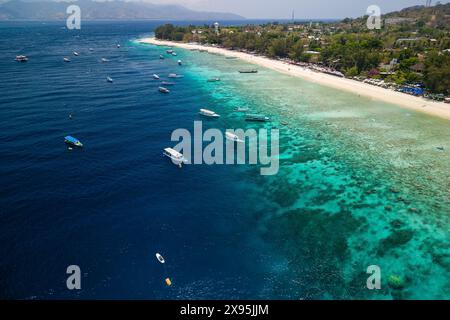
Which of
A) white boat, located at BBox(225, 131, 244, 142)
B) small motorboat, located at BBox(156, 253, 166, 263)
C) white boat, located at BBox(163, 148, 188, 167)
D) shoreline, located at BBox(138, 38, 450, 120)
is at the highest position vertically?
shoreline, located at BBox(138, 38, 450, 120)

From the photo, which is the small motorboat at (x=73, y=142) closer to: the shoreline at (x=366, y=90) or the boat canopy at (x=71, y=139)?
the boat canopy at (x=71, y=139)

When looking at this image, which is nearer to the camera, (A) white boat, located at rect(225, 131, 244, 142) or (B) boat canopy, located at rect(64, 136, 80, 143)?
(B) boat canopy, located at rect(64, 136, 80, 143)

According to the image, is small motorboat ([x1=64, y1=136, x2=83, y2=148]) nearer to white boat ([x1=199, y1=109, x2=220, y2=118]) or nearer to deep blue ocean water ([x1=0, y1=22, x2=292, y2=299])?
deep blue ocean water ([x1=0, y1=22, x2=292, y2=299])

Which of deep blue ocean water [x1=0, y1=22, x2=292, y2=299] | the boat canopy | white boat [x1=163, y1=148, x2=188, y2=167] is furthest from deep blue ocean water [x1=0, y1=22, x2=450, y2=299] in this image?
the boat canopy

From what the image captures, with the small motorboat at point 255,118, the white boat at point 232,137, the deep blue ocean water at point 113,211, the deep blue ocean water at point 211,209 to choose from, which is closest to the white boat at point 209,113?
the deep blue ocean water at point 113,211

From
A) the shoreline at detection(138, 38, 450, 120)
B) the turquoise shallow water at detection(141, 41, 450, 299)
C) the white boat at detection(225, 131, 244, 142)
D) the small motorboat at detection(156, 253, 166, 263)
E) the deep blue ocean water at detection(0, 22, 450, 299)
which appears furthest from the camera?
the shoreline at detection(138, 38, 450, 120)

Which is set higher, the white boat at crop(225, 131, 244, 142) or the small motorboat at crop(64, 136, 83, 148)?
the white boat at crop(225, 131, 244, 142)
